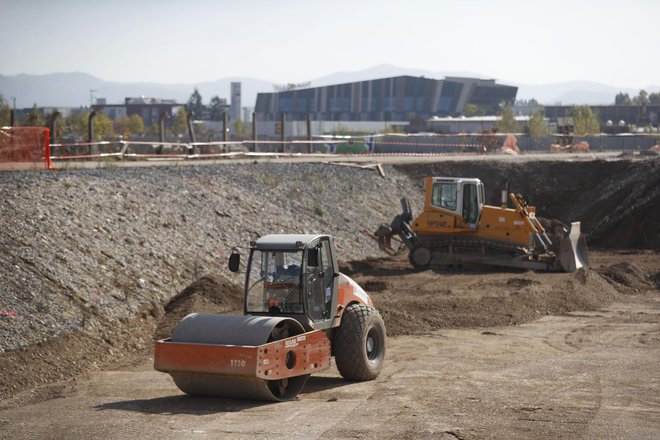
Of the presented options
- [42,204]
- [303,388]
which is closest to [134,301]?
[42,204]

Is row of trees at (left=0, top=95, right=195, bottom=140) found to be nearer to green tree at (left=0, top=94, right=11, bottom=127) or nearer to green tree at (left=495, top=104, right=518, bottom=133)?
green tree at (left=0, top=94, right=11, bottom=127)

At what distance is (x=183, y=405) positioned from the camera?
46.7 ft

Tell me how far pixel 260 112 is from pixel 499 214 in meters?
142

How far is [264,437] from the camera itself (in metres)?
12.4

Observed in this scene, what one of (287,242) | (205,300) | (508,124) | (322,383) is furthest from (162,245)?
(508,124)

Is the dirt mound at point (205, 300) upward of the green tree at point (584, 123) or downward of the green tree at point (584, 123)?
downward

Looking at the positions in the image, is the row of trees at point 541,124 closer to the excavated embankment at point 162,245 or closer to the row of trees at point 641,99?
the excavated embankment at point 162,245

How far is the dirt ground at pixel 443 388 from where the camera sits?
1278cm

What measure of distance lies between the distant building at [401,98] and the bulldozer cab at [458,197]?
11884 cm

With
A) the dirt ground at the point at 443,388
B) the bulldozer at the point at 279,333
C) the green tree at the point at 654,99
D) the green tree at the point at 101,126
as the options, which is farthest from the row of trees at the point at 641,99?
the bulldozer at the point at 279,333

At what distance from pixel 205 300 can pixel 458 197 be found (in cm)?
1187

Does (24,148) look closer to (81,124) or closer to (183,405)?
(183,405)

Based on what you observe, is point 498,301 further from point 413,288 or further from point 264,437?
point 264,437

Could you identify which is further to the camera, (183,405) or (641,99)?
(641,99)
